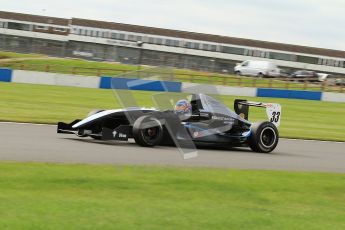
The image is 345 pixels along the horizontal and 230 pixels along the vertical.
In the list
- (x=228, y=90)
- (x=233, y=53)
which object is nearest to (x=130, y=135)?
(x=228, y=90)

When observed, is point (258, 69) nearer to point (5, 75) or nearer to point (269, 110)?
point (5, 75)

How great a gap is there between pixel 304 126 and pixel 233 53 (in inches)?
2536

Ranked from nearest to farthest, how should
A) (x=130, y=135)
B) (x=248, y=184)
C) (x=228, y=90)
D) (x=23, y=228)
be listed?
1. (x=23, y=228)
2. (x=248, y=184)
3. (x=130, y=135)
4. (x=228, y=90)

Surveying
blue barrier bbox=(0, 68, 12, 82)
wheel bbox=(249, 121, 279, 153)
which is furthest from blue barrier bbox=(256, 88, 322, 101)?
wheel bbox=(249, 121, 279, 153)

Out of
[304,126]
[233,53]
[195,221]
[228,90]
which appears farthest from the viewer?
[233,53]

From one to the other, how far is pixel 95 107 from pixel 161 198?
1545cm

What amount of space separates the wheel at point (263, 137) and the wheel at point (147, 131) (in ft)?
6.05

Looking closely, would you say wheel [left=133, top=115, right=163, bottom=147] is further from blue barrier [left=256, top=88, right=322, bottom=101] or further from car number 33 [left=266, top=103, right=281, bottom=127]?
blue barrier [left=256, top=88, right=322, bottom=101]

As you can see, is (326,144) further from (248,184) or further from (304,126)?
(248,184)

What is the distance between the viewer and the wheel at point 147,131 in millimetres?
10867

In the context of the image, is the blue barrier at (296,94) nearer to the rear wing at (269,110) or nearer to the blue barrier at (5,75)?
the blue barrier at (5,75)

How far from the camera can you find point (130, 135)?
437 inches

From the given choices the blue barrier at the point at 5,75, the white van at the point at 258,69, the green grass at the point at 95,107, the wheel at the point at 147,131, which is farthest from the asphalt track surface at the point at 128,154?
the white van at the point at 258,69

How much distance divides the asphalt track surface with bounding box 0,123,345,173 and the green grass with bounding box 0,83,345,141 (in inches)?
56.7
